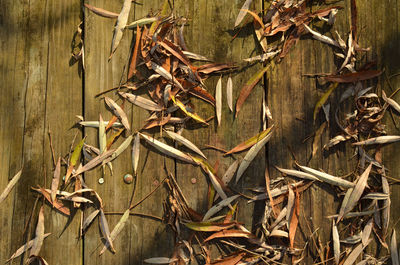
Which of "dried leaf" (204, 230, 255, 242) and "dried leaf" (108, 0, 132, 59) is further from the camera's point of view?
"dried leaf" (108, 0, 132, 59)

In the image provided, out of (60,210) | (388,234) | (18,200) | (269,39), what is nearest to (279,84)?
(269,39)

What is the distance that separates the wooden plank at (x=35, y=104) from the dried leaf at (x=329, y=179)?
1271 millimetres

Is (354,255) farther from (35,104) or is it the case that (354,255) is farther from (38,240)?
(35,104)

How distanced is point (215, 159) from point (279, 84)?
21.1 inches

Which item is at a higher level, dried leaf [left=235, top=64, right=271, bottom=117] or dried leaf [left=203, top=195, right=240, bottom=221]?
dried leaf [left=235, top=64, right=271, bottom=117]

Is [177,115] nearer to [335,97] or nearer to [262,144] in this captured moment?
[262,144]

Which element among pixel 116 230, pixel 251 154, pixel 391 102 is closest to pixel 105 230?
pixel 116 230

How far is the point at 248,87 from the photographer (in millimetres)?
2000

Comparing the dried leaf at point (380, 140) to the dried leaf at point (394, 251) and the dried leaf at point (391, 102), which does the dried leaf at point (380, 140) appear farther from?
the dried leaf at point (394, 251)

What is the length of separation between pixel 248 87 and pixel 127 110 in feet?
2.19

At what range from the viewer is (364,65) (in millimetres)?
1994

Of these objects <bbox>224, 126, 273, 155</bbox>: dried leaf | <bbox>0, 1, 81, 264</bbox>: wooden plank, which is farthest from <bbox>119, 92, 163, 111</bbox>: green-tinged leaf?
<bbox>224, 126, 273, 155</bbox>: dried leaf

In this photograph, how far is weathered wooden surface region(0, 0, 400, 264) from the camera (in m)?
1.97

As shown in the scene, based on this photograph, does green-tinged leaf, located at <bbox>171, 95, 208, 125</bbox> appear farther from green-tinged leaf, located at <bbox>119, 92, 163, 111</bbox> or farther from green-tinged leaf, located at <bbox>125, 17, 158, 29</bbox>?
green-tinged leaf, located at <bbox>125, 17, 158, 29</bbox>
